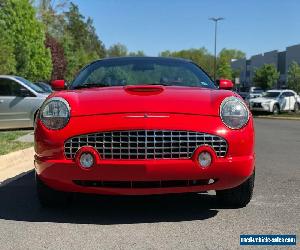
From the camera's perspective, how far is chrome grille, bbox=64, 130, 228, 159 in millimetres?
4621

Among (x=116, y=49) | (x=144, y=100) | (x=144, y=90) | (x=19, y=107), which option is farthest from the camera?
(x=116, y=49)

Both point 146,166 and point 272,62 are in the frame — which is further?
point 272,62

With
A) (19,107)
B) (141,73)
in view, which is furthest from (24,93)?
(141,73)

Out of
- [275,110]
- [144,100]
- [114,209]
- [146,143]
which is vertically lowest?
[275,110]

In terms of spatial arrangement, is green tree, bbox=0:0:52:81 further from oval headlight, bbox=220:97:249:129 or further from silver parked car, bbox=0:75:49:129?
oval headlight, bbox=220:97:249:129

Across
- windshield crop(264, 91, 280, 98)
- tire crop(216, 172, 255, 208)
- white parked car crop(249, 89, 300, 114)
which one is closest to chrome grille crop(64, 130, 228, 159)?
Result: tire crop(216, 172, 255, 208)

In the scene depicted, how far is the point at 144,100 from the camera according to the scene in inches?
190

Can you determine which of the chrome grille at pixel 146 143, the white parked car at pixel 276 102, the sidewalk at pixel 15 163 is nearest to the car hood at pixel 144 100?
the chrome grille at pixel 146 143

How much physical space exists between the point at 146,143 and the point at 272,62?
86068 mm

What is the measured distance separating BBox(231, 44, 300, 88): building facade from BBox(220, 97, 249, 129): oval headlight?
72334 millimetres

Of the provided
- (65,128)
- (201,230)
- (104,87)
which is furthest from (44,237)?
(104,87)

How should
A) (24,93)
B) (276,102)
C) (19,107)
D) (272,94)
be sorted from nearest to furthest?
(19,107)
(24,93)
(276,102)
(272,94)

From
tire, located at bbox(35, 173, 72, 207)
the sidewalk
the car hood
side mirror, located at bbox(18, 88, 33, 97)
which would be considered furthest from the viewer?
side mirror, located at bbox(18, 88, 33, 97)

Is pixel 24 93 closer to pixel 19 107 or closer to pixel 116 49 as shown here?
pixel 19 107
